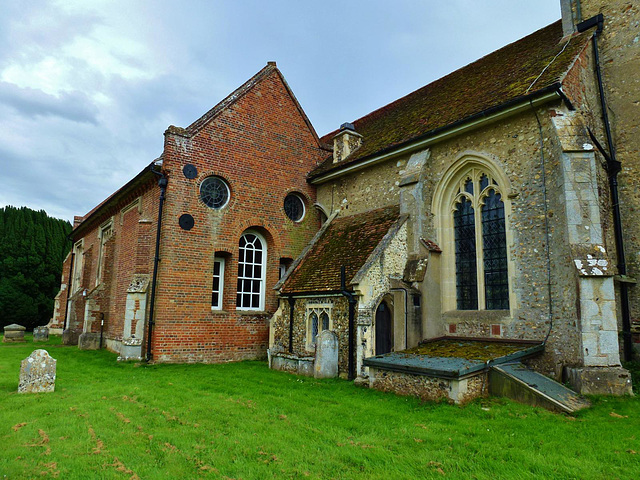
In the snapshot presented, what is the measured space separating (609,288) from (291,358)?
7.48m

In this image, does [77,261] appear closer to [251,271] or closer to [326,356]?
[251,271]

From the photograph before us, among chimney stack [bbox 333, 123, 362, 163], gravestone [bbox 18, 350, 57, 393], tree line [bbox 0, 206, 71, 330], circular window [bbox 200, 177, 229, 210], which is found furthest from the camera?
tree line [bbox 0, 206, 71, 330]

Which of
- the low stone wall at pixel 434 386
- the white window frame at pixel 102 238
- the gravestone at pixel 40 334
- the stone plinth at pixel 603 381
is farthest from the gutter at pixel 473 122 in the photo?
the gravestone at pixel 40 334

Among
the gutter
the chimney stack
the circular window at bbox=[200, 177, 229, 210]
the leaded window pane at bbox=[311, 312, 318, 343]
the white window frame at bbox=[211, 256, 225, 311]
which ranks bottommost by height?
the leaded window pane at bbox=[311, 312, 318, 343]

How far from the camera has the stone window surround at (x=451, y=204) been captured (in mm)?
10938

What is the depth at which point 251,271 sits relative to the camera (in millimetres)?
15172

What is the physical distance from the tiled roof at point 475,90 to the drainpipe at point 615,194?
554 millimetres

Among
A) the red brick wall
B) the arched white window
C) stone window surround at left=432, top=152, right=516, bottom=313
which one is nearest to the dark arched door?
stone window surround at left=432, top=152, right=516, bottom=313

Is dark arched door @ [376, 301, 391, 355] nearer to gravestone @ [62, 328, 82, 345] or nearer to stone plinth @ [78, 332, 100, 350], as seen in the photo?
stone plinth @ [78, 332, 100, 350]

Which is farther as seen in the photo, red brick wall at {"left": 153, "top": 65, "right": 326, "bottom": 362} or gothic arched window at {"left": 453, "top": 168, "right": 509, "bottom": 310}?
red brick wall at {"left": 153, "top": 65, "right": 326, "bottom": 362}

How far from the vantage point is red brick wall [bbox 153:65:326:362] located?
13172 mm

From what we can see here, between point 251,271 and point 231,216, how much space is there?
211cm

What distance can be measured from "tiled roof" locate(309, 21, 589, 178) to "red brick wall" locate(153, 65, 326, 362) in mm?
1748

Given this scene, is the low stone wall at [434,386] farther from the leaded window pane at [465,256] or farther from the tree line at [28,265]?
the tree line at [28,265]
